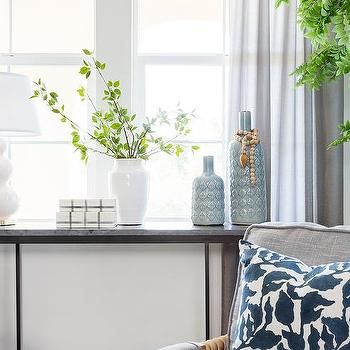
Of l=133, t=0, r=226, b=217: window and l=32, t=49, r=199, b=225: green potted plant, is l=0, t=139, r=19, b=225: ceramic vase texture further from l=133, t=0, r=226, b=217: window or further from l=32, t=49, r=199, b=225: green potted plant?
l=133, t=0, r=226, b=217: window

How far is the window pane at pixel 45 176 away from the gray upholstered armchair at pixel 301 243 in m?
1.07

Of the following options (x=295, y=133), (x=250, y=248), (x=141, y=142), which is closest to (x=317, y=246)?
(x=250, y=248)

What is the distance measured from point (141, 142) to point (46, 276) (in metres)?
0.68

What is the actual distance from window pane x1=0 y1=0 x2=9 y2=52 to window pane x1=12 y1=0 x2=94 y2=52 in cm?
4

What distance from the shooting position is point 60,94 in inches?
99.7

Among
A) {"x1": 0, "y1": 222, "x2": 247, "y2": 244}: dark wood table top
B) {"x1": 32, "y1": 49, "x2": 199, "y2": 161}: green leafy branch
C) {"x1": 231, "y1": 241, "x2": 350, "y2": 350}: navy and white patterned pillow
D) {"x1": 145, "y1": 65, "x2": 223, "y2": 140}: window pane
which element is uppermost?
{"x1": 145, "y1": 65, "x2": 223, "y2": 140}: window pane

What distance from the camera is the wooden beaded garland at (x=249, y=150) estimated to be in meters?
2.15

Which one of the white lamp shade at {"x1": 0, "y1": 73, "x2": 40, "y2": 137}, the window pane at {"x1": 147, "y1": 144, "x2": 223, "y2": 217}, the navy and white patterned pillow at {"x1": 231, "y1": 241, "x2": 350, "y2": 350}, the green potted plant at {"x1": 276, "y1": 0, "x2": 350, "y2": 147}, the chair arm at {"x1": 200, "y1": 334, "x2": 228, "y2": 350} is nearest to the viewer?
the navy and white patterned pillow at {"x1": 231, "y1": 241, "x2": 350, "y2": 350}

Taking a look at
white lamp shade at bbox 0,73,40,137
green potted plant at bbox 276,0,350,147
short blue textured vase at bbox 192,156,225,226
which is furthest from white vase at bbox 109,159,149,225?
green potted plant at bbox 276,0,350,147

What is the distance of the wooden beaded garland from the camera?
2.15 meters

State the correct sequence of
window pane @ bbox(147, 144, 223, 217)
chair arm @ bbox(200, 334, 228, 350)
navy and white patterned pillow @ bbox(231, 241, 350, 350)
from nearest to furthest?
navy and white patterned pillow @ bbox(231, 241, 350, 350)
chair arm @ bbox(200, 334, 228, 350)
window pane @ bbox(147, 144, 223, 217)

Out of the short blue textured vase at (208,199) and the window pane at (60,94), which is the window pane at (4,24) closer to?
the window pane at (60,94)

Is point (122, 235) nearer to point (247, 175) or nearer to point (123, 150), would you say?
point (123, 150)

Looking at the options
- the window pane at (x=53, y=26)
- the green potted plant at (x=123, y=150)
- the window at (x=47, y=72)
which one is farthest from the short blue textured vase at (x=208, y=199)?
the window pane at (x=53, y=26)
